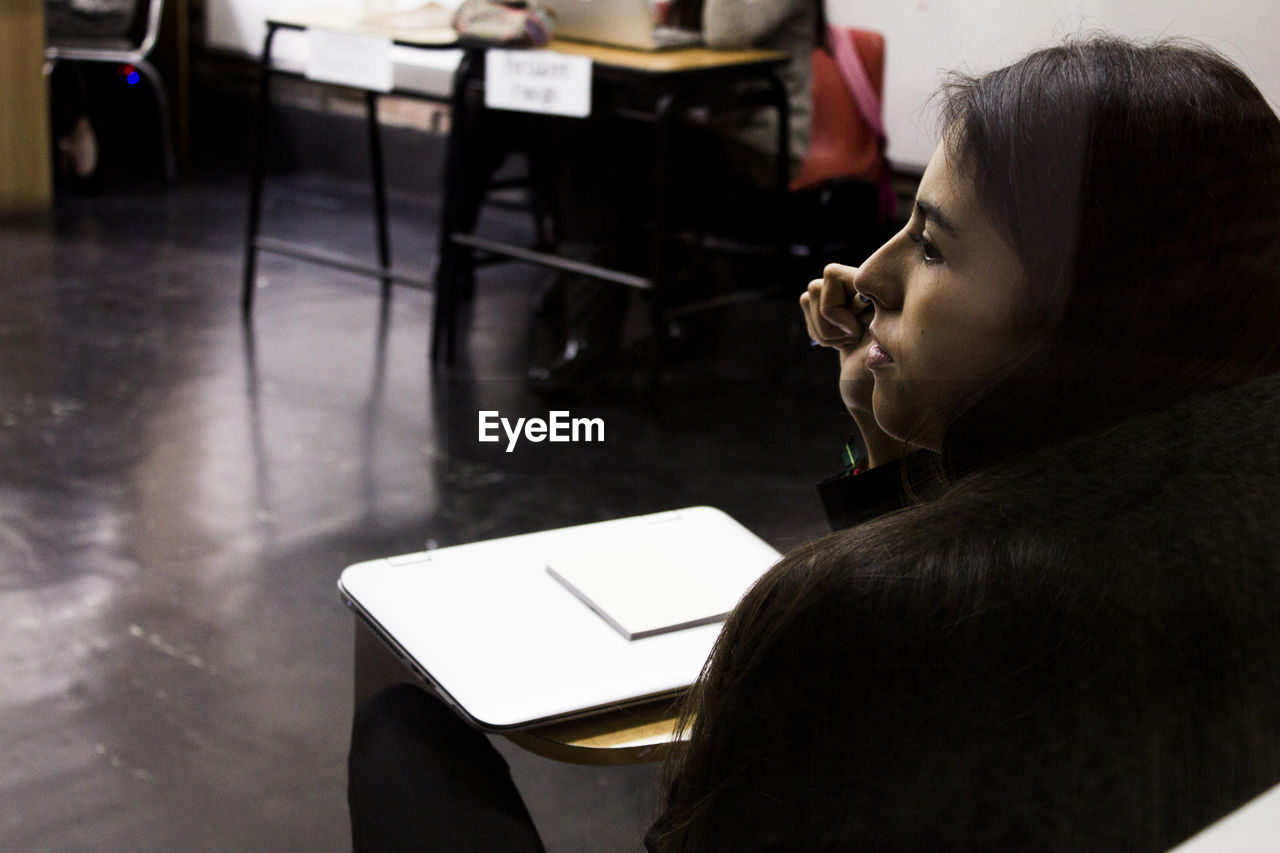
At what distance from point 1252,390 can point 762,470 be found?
5.94 feet

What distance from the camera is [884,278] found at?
661mm

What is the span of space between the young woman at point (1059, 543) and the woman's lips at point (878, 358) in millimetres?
33

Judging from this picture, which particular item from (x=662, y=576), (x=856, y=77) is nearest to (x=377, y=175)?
(x=856, y=77)

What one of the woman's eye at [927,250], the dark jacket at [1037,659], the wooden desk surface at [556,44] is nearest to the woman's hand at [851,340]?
the woman's eye at [927,250]

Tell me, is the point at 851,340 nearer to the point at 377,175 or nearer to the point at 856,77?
the point at 856,77

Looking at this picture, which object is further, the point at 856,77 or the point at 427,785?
the point at 856,77

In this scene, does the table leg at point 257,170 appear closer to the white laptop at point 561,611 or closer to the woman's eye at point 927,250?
the white laptop at point 561,611

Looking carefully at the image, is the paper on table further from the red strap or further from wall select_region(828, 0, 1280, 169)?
the red strap

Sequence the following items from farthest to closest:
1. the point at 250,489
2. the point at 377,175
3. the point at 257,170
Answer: the point at 377,175 < the point at 257,170 < the point at 250,489

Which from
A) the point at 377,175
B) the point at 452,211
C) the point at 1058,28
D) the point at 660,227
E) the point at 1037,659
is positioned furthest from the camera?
the point at 377,175

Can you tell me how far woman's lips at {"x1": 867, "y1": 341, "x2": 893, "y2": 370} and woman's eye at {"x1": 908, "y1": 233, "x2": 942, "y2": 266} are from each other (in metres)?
Answer: 0.06

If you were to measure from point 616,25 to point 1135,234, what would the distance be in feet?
7.00

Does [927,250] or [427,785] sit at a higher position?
[927,250]

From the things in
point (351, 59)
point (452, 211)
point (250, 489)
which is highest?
point (351, 59)
